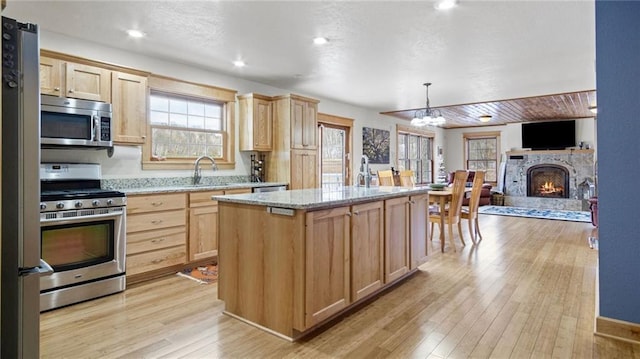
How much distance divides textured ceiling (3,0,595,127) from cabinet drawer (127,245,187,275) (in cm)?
211

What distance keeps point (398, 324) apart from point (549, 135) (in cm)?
858

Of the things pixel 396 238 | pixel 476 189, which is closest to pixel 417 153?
pixel 476 189

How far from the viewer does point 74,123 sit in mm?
3285

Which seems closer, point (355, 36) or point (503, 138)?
point (355, 36)

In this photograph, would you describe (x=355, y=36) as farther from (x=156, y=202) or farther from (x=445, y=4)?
(x=156, y=202)

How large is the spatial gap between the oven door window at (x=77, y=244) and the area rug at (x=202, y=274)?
0.79 m

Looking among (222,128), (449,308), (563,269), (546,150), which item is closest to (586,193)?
(546,150)

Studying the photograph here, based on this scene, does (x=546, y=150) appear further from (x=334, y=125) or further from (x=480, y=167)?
(x=334, y=125)

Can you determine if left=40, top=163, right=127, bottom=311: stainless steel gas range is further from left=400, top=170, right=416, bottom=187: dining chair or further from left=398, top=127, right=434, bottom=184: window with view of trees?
left=398, top=127, right=434, bottom=184: window with view of trees

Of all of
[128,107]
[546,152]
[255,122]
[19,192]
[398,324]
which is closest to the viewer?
[19,192]

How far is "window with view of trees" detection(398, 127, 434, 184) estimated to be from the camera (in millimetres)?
9164

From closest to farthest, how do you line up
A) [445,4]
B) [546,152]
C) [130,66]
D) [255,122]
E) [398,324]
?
[398,324], [445,4], [130,66], [255,122], [546,152]

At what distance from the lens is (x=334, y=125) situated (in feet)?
22.6

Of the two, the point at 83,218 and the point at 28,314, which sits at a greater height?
the point at 83,218
